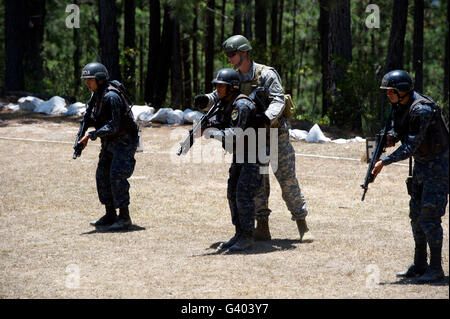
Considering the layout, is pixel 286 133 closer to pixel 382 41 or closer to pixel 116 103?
pixel 116 103

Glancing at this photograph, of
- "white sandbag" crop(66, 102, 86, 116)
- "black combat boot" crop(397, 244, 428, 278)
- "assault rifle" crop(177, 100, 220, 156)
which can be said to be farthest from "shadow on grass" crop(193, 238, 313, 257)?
"white sandbag" crop(66, 102, 86, 116)

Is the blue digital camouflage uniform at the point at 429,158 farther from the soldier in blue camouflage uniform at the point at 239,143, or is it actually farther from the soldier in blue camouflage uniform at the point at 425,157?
the soldier in blue camouflage uniform at the point at 239,143

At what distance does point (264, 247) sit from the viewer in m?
7.38

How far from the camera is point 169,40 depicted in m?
22.0

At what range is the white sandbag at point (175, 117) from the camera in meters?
16.3

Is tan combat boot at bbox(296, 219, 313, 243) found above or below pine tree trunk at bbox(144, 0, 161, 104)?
below

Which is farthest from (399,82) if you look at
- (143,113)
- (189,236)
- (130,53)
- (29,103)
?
(130,53)

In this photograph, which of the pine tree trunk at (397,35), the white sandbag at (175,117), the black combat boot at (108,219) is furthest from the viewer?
the pine tree trunk at (397,35)

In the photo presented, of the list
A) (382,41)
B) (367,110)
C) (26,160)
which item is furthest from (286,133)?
(382,41)

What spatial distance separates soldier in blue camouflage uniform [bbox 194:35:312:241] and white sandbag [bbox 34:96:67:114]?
36.7ft

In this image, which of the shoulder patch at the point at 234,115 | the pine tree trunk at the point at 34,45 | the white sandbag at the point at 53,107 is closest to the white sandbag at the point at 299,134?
the white sandbag at the point at 53,107

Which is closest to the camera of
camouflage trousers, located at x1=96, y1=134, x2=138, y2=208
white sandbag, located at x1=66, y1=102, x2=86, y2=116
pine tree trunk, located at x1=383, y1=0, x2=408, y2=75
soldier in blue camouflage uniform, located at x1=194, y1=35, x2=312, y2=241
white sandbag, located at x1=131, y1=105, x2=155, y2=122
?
soldier in blue camouflage uniform, located at x1=194, y1=35, x2=312, y2=241

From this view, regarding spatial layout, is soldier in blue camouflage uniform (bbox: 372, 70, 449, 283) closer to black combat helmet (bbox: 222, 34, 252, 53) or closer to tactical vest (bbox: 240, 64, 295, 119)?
tactical vest (bbox: 240, 64, 295, 119)

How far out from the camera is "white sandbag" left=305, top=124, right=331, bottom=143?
48.8 feet
